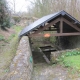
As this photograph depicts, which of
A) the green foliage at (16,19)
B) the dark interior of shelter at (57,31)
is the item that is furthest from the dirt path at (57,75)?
the green foliage at (16,19)

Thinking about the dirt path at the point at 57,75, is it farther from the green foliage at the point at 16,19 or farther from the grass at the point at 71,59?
the green foliage at the point at 16,19

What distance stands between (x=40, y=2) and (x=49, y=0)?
10.2 feet

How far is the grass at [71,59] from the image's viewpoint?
588 cm

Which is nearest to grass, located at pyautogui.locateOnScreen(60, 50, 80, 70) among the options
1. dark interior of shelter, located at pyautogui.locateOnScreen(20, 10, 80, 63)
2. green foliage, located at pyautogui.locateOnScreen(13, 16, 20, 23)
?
dark interior of shelter, located at pyautogui.locateOnScreen(20, 10, 80, 63)

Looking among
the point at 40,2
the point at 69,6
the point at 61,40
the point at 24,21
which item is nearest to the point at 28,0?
the point at 40,2

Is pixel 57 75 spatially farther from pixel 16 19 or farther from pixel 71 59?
pixel 16 19

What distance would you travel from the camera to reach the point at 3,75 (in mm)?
4922

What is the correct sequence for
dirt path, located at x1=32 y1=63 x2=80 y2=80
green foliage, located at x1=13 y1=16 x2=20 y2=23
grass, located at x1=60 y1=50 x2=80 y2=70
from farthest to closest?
green foliage, located at x1=13 y1=16 x2=20 y2=23 → grass, located at x1=60 y1=50 x2=80 y2=70 → dirt path, located at x1=32 y1=63 x2=80 y2=80

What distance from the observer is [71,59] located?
6.64 metres

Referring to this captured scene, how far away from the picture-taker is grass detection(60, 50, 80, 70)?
588 cm

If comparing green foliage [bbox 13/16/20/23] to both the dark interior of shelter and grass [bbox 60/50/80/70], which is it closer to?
the dark interior of shelter

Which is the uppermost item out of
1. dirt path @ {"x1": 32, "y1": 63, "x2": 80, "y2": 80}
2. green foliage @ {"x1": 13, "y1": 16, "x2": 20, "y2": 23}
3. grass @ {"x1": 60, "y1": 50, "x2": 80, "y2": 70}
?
green foliage @ {"x1": 13, "y1": 16, "x2": 20, "y2": 23}

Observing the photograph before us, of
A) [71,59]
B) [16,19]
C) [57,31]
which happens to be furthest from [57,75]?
[16,19]

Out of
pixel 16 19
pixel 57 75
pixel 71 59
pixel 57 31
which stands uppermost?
pixel 16 19
